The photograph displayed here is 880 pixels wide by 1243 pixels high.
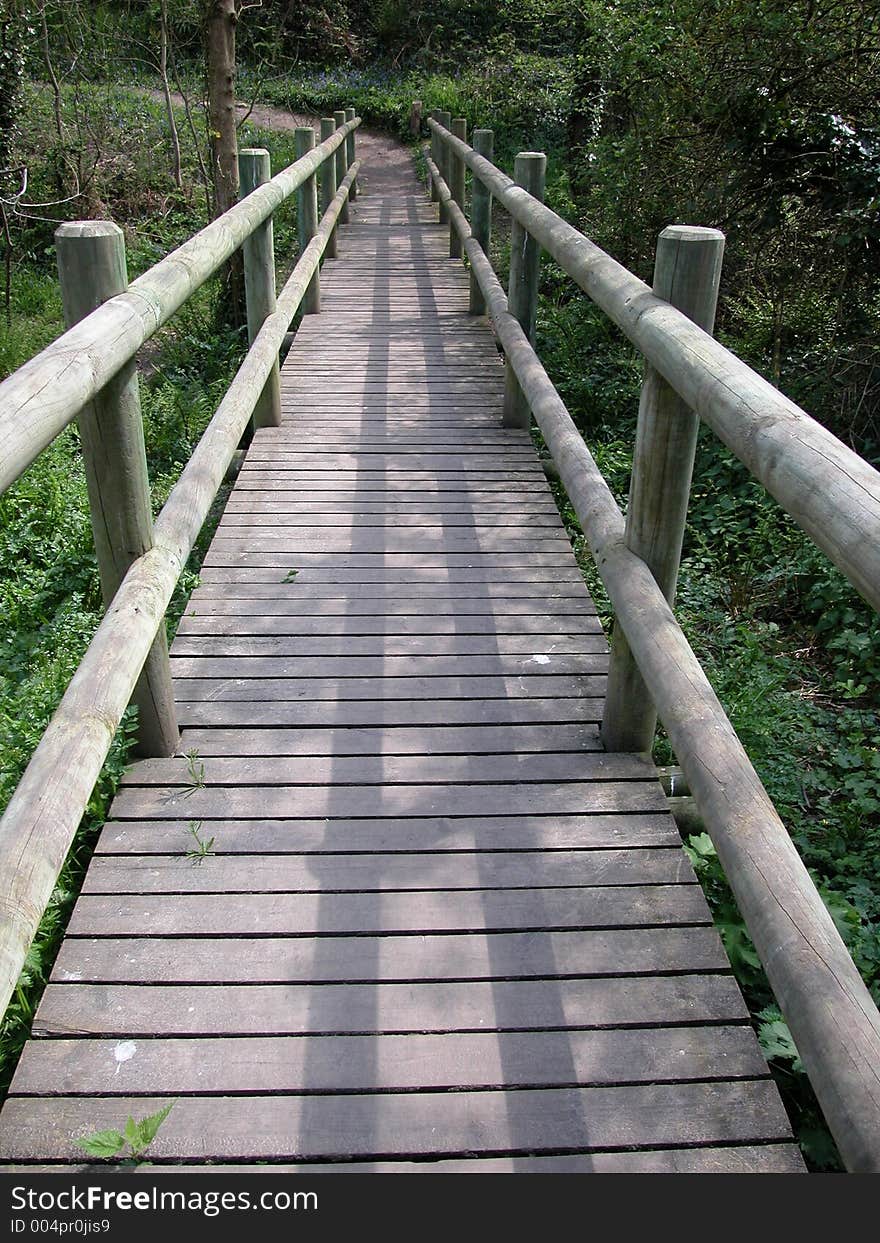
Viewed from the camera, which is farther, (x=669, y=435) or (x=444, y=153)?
(x=444, y=153)

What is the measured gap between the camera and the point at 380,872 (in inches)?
88.9

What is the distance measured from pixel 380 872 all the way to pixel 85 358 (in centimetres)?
118

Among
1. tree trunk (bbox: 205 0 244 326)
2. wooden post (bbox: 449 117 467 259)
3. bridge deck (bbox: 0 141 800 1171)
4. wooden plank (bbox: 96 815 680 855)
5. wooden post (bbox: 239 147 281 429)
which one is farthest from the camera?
wooden post (bbox: 449 117 467 259)

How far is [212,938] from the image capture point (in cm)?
209

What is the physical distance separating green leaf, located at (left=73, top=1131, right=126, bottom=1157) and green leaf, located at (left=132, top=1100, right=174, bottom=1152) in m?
0.03

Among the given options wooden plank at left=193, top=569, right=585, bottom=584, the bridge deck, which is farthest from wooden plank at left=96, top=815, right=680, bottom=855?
wooden plank at left=193, top=569, right=585, bottom=584

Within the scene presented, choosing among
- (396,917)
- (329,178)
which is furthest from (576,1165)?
(329,178)

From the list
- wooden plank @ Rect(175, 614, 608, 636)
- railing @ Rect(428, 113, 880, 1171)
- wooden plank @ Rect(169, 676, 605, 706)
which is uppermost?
railing @ Rect(428, 113, 880, 1171)

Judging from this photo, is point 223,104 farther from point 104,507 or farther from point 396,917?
point 396,917

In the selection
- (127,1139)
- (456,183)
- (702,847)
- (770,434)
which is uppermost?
(770,434)

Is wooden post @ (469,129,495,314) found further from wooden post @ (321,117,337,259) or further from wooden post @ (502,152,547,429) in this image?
wooden post @ (321,117,337,259)

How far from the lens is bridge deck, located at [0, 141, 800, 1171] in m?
1.75
